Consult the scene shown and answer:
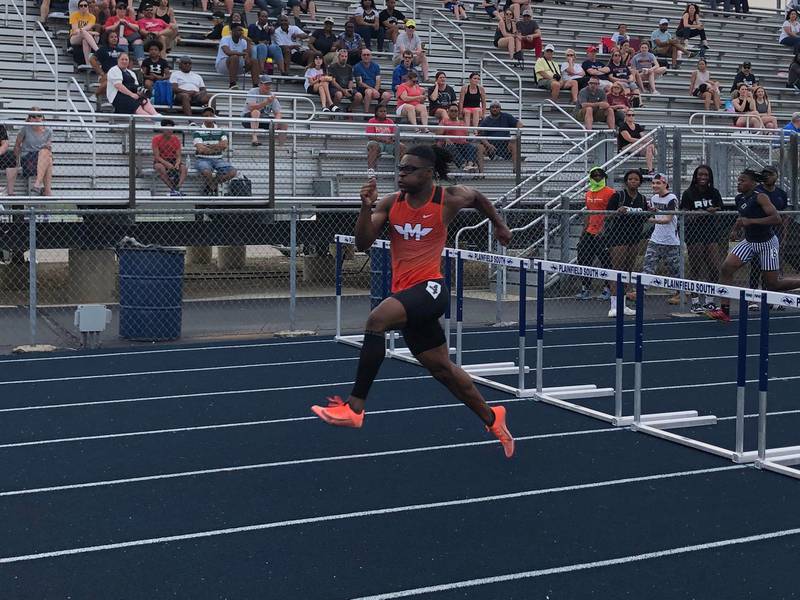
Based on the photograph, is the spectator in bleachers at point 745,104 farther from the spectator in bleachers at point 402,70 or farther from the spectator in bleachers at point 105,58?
the spectator in bleachers at point 105,58

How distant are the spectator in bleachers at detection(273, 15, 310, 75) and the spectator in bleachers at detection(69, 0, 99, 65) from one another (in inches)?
134

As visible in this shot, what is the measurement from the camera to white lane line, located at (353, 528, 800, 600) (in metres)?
5.54

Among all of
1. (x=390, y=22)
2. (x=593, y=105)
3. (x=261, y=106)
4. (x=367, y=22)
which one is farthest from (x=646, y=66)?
(x=261, y=106)

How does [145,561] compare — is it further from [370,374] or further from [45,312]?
[45,312]

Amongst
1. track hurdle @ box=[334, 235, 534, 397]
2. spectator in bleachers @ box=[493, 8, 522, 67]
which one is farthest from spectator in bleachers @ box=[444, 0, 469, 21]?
track hurdle @ box=[334, 235, 534, 397]

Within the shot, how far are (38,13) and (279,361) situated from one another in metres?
12.4

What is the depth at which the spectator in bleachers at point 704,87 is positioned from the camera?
26641mm

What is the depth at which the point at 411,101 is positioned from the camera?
2095 cm

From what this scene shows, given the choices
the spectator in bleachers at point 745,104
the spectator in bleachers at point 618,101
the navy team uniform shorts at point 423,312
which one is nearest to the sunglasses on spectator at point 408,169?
the navy team uniform shorts at point 423,312

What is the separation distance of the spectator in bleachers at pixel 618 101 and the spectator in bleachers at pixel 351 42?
15.5ft

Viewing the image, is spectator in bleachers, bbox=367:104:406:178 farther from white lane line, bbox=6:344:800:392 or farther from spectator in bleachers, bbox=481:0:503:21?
spectator in bleachers, bbox=481:0:503:21

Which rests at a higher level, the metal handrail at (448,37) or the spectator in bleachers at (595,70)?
the metal handrail at (448,37)

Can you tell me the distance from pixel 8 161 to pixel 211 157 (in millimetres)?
2627

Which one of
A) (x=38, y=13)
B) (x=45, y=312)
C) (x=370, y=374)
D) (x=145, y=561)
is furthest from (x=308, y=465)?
(x=38, y=13)
